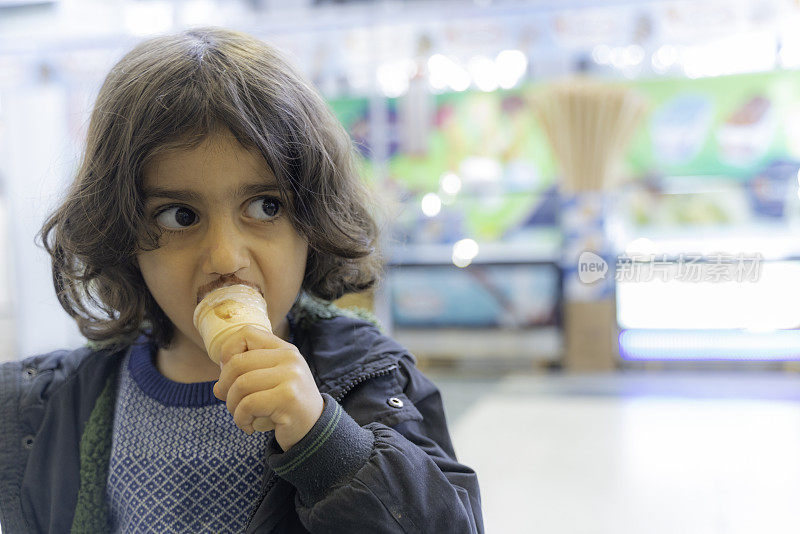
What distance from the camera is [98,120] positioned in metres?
0.92

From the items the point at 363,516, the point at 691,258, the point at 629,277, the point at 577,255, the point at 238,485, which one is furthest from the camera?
the point at 577,255

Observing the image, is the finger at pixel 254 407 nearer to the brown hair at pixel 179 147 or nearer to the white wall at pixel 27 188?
the brown hair at pixel 179 147

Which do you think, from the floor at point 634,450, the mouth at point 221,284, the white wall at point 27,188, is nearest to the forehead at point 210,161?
the mouth at point 221,284

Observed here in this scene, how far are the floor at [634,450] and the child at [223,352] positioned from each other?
1.26 m

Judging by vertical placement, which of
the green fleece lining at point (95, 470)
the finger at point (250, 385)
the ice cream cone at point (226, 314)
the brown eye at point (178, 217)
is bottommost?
the green fleece lining at point (95, 470)

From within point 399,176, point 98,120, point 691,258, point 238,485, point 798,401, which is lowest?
point 798,401

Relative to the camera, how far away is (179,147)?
84 cm

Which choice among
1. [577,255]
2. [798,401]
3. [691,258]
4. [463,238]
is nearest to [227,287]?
[691,258]

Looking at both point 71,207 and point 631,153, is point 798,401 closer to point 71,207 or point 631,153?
point 631,153

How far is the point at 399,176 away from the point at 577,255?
1.94 m

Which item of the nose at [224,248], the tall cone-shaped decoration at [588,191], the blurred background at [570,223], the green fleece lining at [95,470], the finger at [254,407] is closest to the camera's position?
the finger at [254,407]

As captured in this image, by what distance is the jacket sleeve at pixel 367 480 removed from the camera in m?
0.76

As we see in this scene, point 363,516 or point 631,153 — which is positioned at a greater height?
point 631,153

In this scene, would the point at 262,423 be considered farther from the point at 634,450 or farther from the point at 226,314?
the point at 634,450
